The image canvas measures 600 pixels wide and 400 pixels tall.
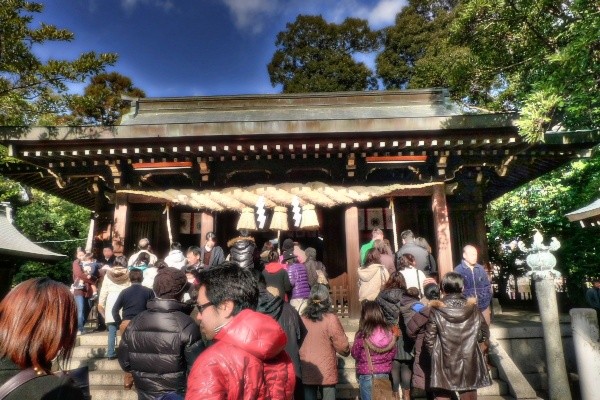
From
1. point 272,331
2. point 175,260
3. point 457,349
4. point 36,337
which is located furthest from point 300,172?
point 36,337

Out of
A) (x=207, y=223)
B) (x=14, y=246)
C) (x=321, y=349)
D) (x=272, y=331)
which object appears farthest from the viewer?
(x=14, y=246)

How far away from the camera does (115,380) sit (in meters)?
5.94

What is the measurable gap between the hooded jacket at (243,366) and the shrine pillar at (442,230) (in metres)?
7.82

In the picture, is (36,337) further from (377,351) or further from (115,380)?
(115,380)

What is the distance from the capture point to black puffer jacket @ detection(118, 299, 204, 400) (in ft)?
9.93

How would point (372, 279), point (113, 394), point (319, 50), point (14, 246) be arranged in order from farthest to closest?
point (319, 50)
point (14, 246)
point (372, 279)
point (113, 394)

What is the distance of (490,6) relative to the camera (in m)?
7.53

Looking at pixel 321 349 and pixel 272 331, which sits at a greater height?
pixel 272 331

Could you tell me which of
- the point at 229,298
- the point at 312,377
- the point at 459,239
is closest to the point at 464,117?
the point at 459,239

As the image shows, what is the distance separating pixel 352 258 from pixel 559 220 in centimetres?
1022

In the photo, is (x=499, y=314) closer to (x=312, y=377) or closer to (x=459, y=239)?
(x=459, y=239)

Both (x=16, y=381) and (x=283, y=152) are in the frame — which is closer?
(x=16, y=381)

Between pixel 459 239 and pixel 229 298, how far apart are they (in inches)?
373

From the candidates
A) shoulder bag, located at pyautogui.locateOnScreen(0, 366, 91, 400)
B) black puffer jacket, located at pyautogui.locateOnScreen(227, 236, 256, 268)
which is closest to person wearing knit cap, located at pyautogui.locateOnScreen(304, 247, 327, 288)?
black puffer jacket, located at pyautogui.locateOnScreen(227, 236, 256, 268)
